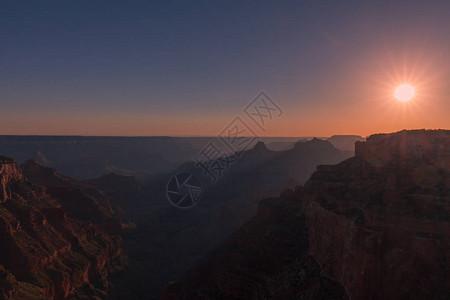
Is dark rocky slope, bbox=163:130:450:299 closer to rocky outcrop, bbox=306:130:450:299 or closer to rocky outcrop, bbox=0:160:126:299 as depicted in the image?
rocky outcrop, bbox=306:130:450:299

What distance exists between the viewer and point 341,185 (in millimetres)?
28234

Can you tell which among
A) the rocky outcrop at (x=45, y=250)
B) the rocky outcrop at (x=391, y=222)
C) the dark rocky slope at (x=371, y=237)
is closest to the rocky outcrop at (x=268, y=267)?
the dark rocky slope at (x=371, y=237)

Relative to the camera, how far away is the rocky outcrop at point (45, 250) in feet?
142

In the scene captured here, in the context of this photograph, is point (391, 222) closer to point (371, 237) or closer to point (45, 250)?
point (371, 237)

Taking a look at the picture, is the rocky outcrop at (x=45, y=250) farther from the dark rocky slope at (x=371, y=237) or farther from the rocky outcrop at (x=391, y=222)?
the rocky outcrop at (x=391, y=222)

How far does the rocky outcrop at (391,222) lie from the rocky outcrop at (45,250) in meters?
38.2

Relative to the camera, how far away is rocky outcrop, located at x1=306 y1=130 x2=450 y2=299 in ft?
62.1

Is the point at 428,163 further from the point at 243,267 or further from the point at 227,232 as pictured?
the point at 227,232

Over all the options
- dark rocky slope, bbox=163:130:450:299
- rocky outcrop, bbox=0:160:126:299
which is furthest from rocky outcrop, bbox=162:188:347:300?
rocky outcrop, bbox=0:160:126:299

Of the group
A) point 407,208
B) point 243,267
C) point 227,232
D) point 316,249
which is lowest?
point 227,232

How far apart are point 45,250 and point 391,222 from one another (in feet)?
168

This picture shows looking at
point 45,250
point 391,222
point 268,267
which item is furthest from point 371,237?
point 45,250

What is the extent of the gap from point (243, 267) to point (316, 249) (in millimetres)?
12560

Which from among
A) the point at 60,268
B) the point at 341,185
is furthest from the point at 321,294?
the point at 60,268
